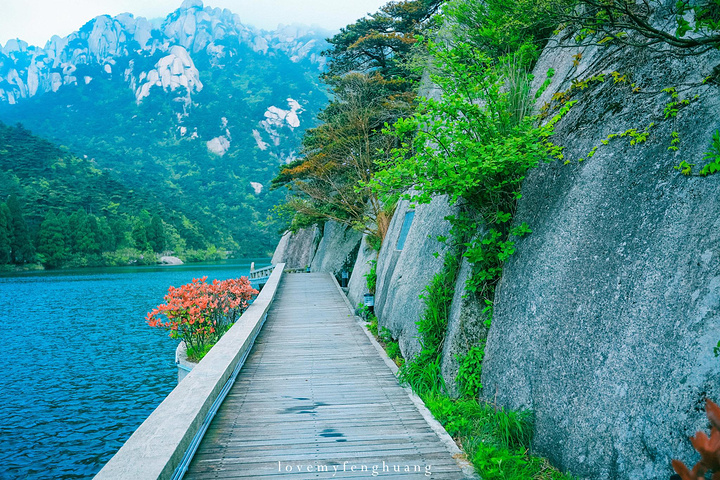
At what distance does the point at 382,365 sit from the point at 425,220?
9.03 ft

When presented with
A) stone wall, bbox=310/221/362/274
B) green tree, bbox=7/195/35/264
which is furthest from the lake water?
green tree, bbox=7/195/35/264

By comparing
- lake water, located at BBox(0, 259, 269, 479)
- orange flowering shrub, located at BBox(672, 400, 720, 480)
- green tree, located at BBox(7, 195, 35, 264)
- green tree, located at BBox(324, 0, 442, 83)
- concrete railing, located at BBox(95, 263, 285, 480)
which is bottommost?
lake water, located at BBox(0, 259, 269, 479)

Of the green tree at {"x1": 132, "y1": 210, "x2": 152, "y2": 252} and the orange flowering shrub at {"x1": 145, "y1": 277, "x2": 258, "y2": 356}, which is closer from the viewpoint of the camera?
the orange flowering shrub at {"x1": 145, "y1": 277, "x2": 258, "y2": 356}

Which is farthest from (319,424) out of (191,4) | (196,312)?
(191,4)

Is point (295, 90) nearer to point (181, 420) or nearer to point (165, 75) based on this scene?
point (165, 75)

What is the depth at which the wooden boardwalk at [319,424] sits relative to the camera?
11.9 ft

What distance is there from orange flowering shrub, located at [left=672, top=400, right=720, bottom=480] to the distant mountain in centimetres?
8028

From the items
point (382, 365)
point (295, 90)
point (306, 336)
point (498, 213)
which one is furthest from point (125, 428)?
point (295, 90)

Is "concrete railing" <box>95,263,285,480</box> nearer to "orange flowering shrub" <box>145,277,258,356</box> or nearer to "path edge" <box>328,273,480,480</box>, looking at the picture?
"path edge" <box>328,273,480,480</box>

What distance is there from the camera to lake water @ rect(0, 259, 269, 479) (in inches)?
329

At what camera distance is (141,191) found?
82.6 metres

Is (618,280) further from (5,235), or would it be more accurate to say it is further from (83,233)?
(83,233)

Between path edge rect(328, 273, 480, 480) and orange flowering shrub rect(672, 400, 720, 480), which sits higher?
orange flowering shrub rect(672, 400, 720, 480)

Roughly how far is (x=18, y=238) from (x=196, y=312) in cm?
6066
